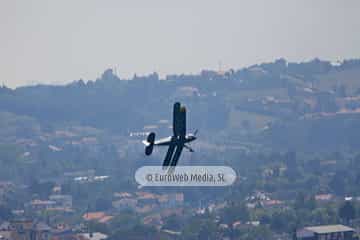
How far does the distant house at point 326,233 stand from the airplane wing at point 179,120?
58.4 meters

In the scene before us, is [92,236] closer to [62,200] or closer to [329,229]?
[329,229]

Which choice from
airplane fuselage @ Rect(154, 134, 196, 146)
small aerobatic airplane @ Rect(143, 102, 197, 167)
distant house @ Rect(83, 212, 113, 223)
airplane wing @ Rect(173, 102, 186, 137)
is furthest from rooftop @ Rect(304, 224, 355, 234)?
airplane wing @ Rect(173, 102, 186, 137)

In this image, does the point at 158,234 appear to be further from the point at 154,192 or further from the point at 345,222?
the point at 154,192

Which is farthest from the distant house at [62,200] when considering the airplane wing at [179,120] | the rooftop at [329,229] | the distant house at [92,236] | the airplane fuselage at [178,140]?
the airplane wing at [179,120]

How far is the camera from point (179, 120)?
121 ft

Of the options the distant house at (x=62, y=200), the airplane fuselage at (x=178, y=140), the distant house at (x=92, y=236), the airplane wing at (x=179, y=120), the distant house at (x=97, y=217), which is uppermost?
the distant house at (x=62, y=200)

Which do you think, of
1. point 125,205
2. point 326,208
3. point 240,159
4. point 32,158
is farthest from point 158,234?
point 32,158

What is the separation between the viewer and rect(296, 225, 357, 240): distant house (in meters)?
Answer: 96.1

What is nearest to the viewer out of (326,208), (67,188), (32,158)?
(326,208)

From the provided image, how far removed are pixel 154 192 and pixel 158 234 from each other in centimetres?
4601

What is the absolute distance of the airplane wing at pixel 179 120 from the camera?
3637cm

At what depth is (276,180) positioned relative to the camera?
148250 millimetres

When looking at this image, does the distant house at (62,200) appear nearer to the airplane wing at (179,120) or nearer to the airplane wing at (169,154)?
the airplane wing at (169,154)

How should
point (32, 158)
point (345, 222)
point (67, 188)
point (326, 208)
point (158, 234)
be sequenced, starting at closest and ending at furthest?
point (158, 234) → point (345, 222) → point (326, 208) → point (67, 188) → point (32, 158)
